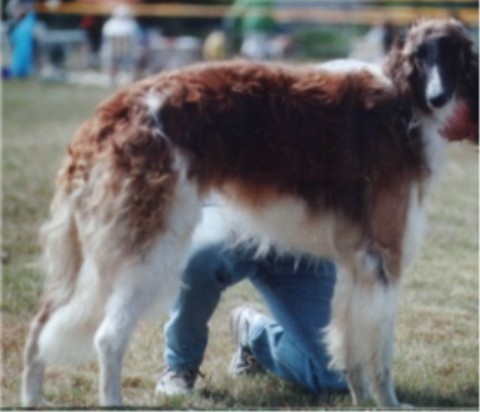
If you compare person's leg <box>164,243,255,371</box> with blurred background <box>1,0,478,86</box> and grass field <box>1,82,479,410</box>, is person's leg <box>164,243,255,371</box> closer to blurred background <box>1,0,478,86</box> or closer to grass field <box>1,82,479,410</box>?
grass field <box>1,82,479,410</box>

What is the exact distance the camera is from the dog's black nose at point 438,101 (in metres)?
4.94

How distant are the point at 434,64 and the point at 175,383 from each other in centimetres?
173

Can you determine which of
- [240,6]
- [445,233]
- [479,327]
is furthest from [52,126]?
[479,327]

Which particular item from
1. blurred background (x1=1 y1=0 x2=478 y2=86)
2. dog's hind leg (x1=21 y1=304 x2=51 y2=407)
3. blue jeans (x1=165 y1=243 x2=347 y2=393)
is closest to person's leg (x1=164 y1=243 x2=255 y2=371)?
blue jeans (x1=165 y1=243 x2=347 y2=393)

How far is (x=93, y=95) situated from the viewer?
21.2 meters

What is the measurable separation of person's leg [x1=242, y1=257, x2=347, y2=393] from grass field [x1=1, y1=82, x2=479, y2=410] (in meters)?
0.08

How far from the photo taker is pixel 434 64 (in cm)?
499

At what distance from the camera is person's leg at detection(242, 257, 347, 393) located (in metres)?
5.15

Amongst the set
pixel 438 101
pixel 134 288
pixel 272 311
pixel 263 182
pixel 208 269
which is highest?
pixel 438 101

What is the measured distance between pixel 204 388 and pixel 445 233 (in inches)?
146

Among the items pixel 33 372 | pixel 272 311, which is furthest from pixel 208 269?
pixel 33 372

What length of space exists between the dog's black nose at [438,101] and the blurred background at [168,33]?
10.2 m

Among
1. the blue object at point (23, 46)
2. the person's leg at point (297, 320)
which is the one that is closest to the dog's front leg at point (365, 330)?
the person's leg at point (297, 320)

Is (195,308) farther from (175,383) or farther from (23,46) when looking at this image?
(23,46)
